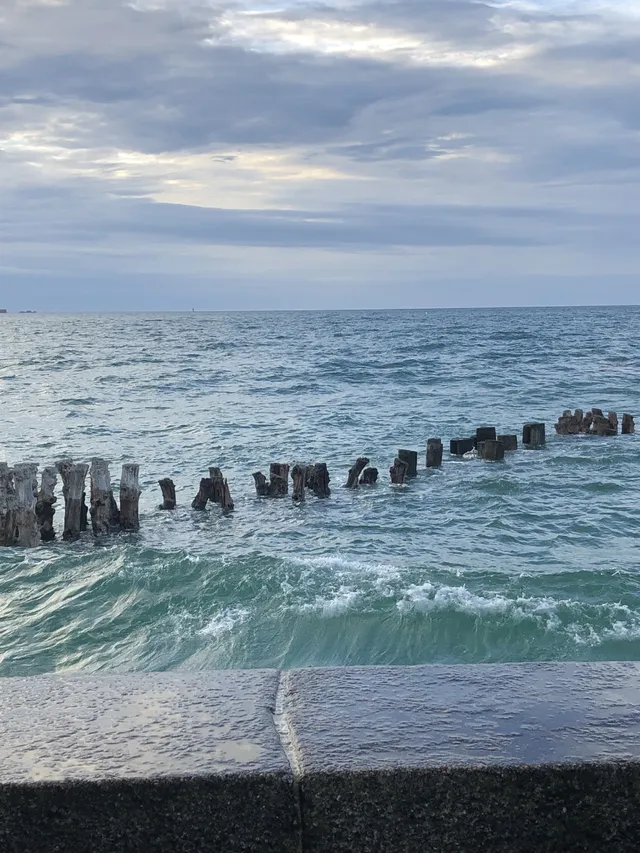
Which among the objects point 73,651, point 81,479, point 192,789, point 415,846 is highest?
point 192,789

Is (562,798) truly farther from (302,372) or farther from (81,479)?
(302,372)

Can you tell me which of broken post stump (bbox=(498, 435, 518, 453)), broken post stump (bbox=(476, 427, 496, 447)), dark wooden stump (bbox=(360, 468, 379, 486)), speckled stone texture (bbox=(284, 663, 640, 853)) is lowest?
dark wooden stump (bbox=(360, 468, 379, 486))

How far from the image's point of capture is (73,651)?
Answer: 9.98 m

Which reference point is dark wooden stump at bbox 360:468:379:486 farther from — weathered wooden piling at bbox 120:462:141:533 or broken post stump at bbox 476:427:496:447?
weathered wooden piling at bbox 120:462:141:533

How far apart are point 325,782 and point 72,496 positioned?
12.9 m

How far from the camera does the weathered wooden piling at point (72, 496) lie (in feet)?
47.3

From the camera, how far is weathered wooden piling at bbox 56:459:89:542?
14.4 m

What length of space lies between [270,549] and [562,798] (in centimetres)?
1150

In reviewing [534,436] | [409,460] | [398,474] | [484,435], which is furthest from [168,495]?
[534,436]

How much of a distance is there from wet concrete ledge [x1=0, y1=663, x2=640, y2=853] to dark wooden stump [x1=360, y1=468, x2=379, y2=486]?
15.9 m

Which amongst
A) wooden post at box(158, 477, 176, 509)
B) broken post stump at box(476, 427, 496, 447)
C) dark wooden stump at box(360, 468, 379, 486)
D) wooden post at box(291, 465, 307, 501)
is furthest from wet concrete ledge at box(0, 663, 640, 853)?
broken post stump at box(476, 427, 496, 447)

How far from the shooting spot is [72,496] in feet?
47.5

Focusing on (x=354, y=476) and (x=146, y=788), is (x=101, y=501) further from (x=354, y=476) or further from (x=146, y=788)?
(x=146, y=788)

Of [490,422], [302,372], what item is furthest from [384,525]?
[302,372]
